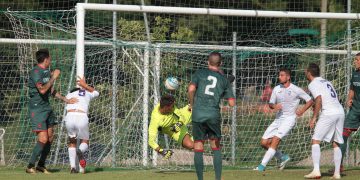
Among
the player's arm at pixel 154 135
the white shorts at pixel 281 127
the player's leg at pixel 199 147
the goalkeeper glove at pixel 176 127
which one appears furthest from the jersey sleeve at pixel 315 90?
the player's arm at pixel 154 135

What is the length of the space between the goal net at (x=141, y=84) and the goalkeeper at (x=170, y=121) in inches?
55.4

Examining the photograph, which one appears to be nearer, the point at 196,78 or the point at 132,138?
the point at 196,78

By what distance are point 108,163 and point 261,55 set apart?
12.8 ft

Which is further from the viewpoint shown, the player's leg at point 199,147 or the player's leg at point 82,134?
the player's leg at point 82,134

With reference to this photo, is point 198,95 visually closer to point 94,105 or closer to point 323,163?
point 94,105

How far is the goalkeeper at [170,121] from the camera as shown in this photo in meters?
14.8

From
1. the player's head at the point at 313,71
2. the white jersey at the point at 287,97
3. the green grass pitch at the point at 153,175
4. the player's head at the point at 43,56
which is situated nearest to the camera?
the green grass pitch at the point at 153,175

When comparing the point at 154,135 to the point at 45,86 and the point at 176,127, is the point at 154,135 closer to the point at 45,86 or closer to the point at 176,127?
the point at 176,127

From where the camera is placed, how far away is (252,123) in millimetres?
17656

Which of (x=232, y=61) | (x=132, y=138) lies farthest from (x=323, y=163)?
(x=132, y=138)

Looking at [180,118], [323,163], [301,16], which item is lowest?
[323,163]

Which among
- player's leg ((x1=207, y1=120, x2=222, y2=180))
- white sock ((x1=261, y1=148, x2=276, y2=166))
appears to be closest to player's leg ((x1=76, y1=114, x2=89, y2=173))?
player's leg ((x1=207, y1=120, x2=222, y2=180))

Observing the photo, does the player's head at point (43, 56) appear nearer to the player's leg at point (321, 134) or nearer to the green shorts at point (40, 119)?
the green shorts at point (40, 119)

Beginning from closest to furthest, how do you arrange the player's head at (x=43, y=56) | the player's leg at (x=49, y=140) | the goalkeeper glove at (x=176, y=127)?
the player's head at (x=43, y=56)
the player's leg at (x=49, y=140)
the goalkeeper glove at (x=176, y=127)
